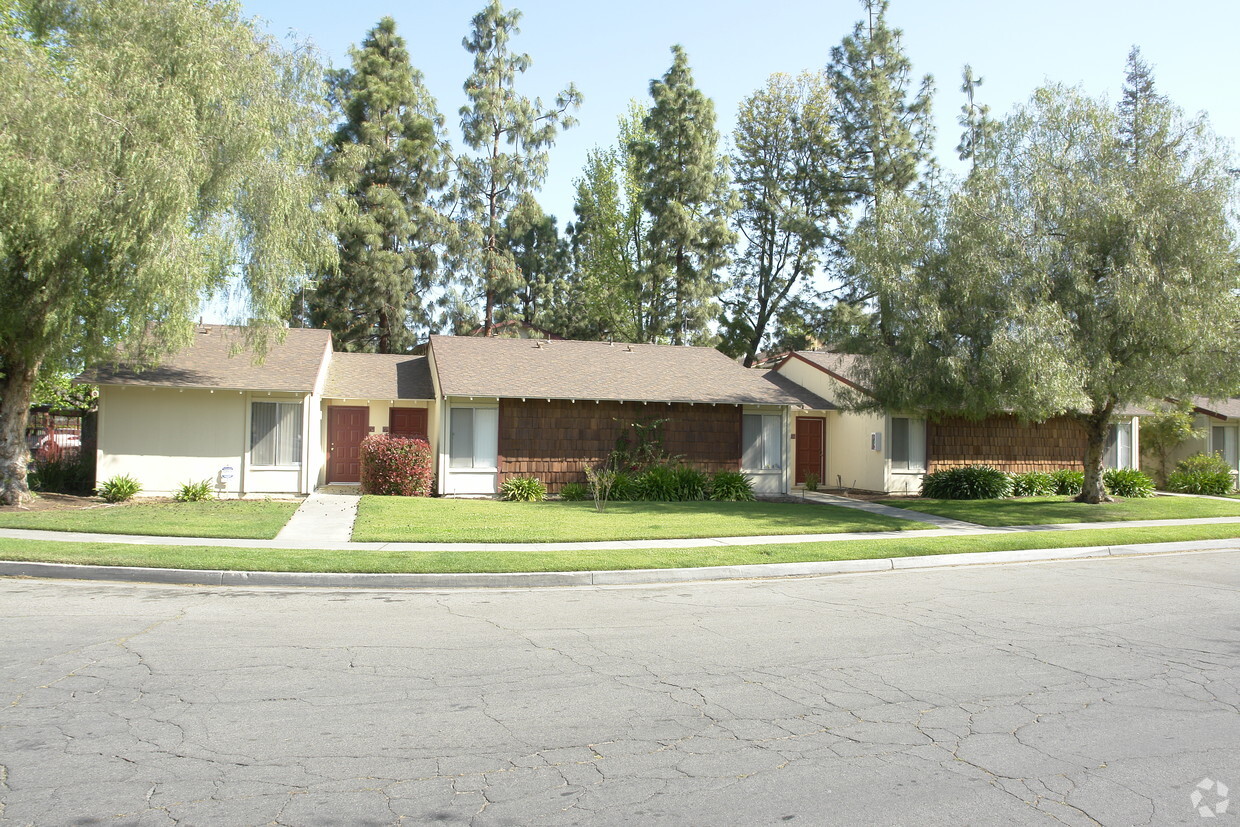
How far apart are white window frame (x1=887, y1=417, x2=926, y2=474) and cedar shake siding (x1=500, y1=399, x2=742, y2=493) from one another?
16.5 ft

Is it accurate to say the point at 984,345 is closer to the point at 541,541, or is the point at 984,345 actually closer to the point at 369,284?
the point at 541,541

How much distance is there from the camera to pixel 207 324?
2514cm

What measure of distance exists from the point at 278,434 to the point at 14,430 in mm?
5319

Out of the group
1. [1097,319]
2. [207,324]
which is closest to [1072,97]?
[1097,319]

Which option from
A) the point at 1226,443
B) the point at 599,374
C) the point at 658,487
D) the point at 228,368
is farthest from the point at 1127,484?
the point at 228,368

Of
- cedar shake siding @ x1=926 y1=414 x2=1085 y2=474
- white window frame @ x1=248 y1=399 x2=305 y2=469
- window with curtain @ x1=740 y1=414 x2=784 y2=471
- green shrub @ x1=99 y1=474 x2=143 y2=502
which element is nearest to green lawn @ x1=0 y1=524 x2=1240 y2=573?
green shrub @ x1=99 y1=474 x2=143 y2=502

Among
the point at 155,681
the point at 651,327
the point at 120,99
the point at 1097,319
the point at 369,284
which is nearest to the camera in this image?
the point at 155,681

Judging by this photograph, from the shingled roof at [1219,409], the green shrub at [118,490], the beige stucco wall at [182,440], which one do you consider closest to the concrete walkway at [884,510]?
the beige stucco wall at [182,440]

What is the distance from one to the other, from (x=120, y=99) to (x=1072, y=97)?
20.8 metres

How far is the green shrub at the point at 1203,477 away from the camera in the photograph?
2747 centimetres

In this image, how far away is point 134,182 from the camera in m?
15.3

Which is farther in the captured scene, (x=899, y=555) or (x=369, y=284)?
(x=369, y=284)

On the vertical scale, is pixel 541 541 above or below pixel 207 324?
below

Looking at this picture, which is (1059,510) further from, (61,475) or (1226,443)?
(61,475)
